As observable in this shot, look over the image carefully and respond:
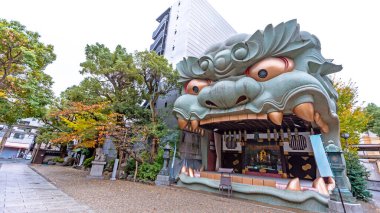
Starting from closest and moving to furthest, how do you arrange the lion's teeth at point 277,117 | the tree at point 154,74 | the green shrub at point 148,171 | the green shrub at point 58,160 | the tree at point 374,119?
the lion's teeth at point 277,117, the green shrub at point 148,171, the tree at point 154,74, the tree at point 374,119, the green shrub at point 58,160

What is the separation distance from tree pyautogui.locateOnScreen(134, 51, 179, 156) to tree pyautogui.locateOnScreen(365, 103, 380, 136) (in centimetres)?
2327

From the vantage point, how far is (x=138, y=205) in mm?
6238

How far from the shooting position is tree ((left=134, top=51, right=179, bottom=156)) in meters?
12.5

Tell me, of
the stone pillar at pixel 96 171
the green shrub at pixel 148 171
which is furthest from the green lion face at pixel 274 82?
the stone pillar at pixel 96 171

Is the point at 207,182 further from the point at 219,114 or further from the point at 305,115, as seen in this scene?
the point at 305,115

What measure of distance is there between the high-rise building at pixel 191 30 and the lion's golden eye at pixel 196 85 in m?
4.10

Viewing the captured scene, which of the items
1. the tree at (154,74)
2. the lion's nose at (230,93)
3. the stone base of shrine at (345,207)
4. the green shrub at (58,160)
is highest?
the tree at (154,74)

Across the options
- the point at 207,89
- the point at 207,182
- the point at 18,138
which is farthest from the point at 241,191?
the point at 18,138

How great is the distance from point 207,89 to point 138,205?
6386 millimetres

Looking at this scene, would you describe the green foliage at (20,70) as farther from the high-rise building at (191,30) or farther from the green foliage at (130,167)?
the high-rise building at (191,30)

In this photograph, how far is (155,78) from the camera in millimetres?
13562

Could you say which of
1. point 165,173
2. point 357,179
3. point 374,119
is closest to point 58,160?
point 165,173

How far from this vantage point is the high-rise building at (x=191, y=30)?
17.7 metres

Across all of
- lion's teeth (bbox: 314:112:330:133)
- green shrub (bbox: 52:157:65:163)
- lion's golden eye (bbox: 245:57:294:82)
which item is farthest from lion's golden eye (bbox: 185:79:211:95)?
green shrub (bbox: 52:157:65:163)
